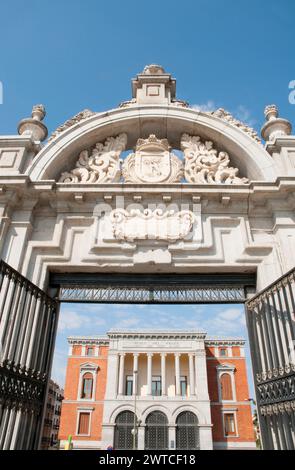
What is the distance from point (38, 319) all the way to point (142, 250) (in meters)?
1.70

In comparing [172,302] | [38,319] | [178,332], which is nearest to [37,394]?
[38,319]

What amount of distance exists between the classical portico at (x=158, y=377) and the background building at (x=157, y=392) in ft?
0.31

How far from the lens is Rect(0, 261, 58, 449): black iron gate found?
392cm

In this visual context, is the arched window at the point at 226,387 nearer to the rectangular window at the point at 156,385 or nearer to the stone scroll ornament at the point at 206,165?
the rectangular window at the point at 156,385

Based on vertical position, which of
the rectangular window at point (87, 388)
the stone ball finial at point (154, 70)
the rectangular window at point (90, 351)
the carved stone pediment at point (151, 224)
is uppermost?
the rectangular window at point (90, 351)

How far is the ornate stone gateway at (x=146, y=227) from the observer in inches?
174

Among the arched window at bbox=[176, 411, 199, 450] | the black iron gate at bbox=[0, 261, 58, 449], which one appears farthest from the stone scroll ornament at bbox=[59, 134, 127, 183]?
the arched window at bbox=[176, 411, 199, 450]

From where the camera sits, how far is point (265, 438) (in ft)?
14.0

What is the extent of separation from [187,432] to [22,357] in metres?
36.5

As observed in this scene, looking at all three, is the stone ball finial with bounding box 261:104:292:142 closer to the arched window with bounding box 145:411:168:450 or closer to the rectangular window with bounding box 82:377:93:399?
the arched window with bounding box 145:411:168:450

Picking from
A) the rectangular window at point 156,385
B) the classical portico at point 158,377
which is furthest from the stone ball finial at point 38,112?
the rectangular window at point 156,385

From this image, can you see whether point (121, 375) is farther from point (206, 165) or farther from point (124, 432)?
point (206, 165)

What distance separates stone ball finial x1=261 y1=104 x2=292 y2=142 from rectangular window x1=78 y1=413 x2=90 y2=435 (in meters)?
40.4

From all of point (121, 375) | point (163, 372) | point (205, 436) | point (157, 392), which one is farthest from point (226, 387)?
point (121, 375)
